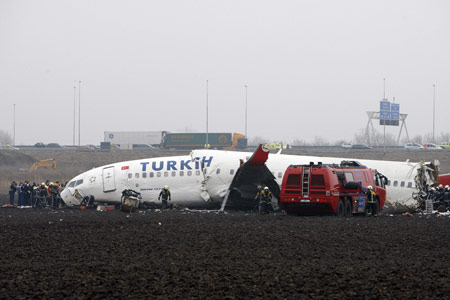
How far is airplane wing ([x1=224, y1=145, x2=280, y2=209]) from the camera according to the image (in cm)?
3291

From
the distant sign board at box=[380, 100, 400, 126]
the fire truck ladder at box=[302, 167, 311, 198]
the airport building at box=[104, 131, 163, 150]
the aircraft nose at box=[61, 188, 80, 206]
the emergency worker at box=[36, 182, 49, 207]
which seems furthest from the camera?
the airport building at box=[104, 131, 163, 150]

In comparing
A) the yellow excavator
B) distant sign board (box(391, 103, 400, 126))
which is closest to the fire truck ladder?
the yellow excavator

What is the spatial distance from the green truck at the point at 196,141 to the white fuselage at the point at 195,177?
212 feet

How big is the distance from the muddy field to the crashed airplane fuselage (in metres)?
6.63

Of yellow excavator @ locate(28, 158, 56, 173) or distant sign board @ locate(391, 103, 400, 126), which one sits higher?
distant sign board @ locate(391, 103, 400, 126)

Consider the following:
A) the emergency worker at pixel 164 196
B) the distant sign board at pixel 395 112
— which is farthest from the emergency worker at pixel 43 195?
the distant sign board at pixel 395 112

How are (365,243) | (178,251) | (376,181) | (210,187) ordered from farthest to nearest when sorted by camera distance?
(210,187), (376,181), (365,243), (178,251)

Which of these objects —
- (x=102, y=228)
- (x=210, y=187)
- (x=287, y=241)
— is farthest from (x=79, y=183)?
(x=287, y=241)

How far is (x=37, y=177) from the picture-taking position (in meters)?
69.8

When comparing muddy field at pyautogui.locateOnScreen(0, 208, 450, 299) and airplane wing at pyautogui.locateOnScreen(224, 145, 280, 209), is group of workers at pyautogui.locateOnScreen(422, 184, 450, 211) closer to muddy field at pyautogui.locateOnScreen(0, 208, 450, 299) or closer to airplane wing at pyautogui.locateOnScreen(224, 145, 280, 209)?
muddy field at pyautogui.locateOnScreen(0, 208, 450, 299)

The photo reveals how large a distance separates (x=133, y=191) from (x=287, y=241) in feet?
56.2

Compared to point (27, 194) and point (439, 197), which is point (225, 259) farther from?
point (27, 194)

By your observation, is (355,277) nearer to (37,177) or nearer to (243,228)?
(243,228)

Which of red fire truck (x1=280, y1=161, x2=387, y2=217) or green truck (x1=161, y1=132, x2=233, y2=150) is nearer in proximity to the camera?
red fire truck (x1=280, y1=161, x2=387, y2=217)
